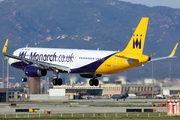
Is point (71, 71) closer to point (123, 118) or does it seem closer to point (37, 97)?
point (123, 118)

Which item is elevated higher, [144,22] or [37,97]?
[144,22]

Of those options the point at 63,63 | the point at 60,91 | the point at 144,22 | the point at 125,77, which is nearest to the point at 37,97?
the point at 60,91

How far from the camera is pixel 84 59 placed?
77250 mm

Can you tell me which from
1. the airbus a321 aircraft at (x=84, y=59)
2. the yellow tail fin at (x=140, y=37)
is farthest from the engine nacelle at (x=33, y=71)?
the yellow tail fin at (x=140, y=37)

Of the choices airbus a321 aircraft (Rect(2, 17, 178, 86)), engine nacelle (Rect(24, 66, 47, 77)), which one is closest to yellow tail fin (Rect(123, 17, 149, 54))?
airbus a321 aircraft (Rect(2, 17, 178, 86))

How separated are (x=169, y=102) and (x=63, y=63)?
21.1 m

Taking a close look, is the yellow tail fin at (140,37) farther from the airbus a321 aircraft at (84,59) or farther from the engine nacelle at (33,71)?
the engine nacelle at (33,71)

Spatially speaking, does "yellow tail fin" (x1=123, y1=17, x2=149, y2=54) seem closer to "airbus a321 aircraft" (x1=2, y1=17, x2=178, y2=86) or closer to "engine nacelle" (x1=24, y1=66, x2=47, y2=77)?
"airbus a321 aircraft" (x1=2, y1=17, x2=178, y2=86)

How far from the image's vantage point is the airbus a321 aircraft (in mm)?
73625

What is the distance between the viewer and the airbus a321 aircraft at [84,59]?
73.6 meters

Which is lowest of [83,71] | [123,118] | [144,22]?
[123,118]

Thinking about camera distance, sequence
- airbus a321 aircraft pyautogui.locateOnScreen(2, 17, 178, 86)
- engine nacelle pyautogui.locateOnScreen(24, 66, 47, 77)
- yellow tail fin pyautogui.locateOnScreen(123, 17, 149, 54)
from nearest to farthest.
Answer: yellow tail fin pyautogui.locateOnScreen(123, 17, 149, 54) → airbus a321 aircraft pyautogui.locateOnScreen(2, 17, 178, 86) → engine nacelle pyautogui.locateOnScreen(24, 66, 47, 77)

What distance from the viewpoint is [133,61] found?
73625mm

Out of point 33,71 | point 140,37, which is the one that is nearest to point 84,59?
point 33,71
